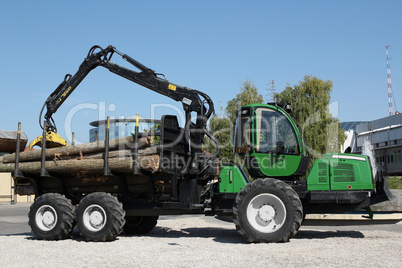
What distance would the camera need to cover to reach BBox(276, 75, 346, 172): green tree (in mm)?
29547

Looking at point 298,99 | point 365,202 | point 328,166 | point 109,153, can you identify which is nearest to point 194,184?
point 109,153

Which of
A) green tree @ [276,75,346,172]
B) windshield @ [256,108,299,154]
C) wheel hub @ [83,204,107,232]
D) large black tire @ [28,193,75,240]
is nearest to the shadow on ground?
large black tire @ [28,193,75,240]

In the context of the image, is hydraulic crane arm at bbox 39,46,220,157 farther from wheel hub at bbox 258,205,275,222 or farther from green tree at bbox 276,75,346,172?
green tree at bbox 276,75,346,172

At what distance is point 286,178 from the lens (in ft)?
34.3

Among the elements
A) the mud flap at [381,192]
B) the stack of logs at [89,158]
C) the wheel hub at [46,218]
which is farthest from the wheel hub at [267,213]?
the wheel hub at [46,218]

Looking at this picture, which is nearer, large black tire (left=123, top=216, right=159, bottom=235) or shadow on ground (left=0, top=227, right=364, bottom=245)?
shadow on ground (left=0, top=227, right=364, bottom=245)

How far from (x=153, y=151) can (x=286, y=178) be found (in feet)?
10.6

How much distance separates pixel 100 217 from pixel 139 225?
6.29 feet

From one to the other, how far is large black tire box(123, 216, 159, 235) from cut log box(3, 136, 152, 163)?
2.51m

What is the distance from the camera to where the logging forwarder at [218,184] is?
31.5ft

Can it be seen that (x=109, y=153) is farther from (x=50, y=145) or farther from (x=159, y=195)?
(x=50, y=145)

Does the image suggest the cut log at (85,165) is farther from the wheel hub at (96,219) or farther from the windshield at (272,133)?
the windshield at (272,133)

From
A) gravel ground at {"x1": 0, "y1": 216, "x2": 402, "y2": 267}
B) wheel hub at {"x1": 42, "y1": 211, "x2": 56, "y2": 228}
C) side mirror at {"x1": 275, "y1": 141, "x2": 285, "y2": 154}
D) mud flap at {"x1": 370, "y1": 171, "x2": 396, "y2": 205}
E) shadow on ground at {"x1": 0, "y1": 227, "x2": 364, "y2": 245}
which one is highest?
side mirror at {"x1": 275, "y1": 141, "x2": 285, "y2": 154}

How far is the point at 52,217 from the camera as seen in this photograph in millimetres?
11039
